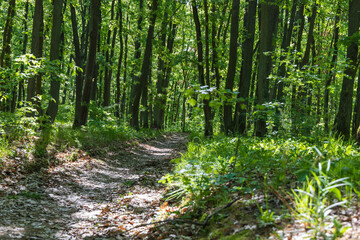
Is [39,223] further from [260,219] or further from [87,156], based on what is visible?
[87,156]

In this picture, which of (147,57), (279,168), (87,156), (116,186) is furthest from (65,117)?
(279,168)

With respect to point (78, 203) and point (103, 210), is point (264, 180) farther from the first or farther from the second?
point (78, 203)

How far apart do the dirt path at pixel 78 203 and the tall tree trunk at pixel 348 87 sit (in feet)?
16.9

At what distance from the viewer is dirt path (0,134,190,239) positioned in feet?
12.3

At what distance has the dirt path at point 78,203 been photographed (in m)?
3.76

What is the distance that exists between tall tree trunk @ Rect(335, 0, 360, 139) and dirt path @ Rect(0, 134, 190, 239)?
5143mm

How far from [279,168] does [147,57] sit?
485 inches

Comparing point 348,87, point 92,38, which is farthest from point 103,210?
point 92,38

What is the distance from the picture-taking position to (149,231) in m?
3.55

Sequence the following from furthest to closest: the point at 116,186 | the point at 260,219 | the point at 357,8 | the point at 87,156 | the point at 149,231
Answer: the point at 87,156, the point at 357,8, the point at 116,186, the point at 149,231, the point at 260,219

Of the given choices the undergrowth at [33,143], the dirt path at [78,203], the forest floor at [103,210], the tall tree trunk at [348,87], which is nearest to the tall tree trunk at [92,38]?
the undergrowth at [33,143]

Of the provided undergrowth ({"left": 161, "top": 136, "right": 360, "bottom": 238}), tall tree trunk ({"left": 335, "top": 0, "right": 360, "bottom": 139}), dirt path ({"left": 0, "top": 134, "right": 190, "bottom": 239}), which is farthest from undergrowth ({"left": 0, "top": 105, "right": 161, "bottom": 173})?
tall tree trunk ({"left": 335, "top": 0, "right": 360, "bottom": 139})

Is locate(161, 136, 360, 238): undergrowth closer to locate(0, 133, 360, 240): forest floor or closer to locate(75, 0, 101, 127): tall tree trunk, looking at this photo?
locate(0, 133, 360, 240): forest floor

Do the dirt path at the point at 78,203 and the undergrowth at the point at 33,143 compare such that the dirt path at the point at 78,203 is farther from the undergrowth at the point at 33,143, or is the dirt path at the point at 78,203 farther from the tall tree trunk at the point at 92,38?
the tall tree trunk at the point at 92,38
